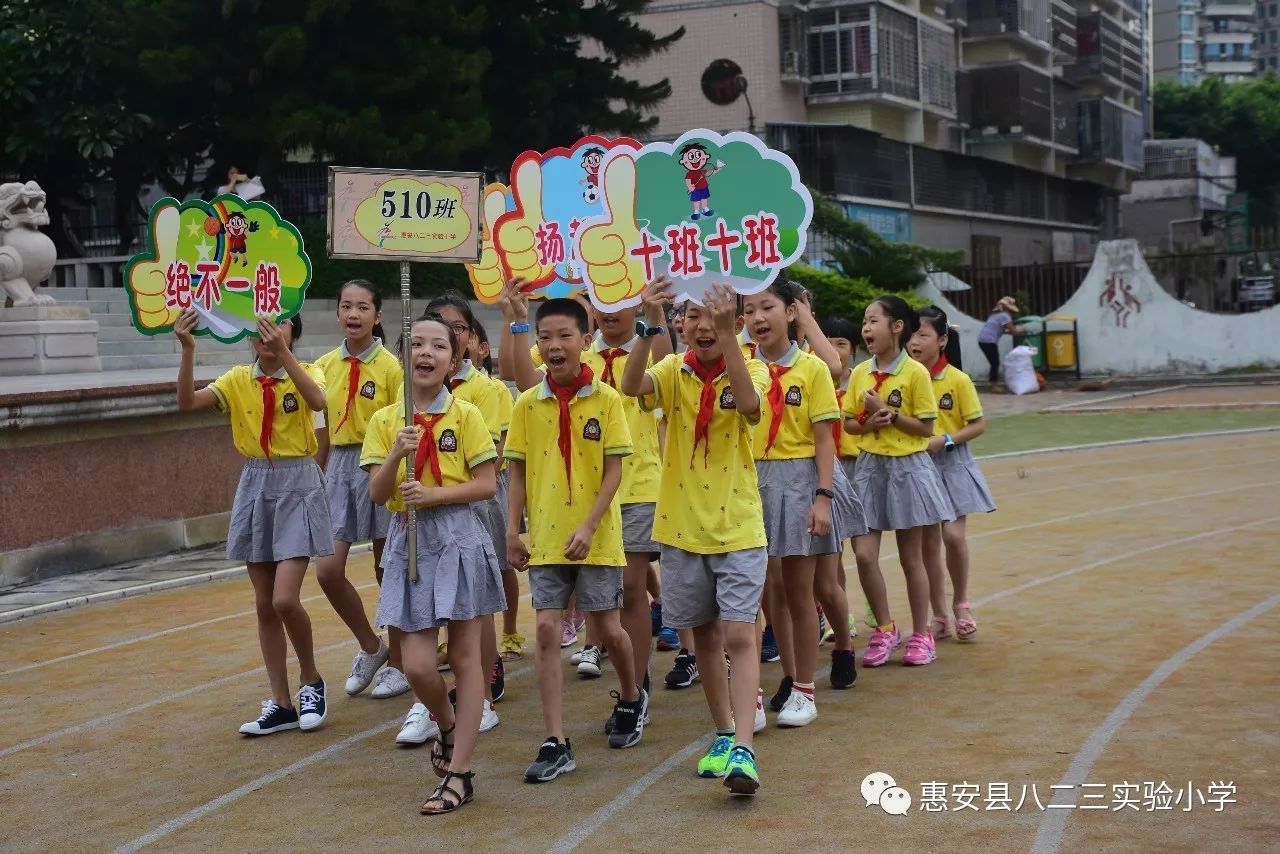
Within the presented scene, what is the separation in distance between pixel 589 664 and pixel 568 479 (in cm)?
173

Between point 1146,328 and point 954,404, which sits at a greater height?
point 954,404

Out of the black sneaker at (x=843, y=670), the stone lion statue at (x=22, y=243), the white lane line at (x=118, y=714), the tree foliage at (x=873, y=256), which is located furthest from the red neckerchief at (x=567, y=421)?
the tree foliage at (x=873, y=256)

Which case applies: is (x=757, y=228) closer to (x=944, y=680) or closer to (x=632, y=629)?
(x=632, y=629)

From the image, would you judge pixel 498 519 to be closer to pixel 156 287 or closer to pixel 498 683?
pixel 498 683

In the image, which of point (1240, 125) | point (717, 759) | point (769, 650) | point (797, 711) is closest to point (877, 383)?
point (769, 650)

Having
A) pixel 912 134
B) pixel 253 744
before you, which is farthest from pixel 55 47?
pixel 912 134

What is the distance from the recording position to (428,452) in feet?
18.4

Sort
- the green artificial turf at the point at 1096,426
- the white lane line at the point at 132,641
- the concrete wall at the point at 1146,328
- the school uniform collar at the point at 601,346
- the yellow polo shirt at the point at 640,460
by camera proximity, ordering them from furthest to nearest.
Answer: the concrete wall at the point at 1146,328 → the green artificial turf at the point at 1096,426 → the white lane line at the point at 132,641 → the school uniform collar at the point at 601,346 → the yellow polo shirt at the point at 640,460

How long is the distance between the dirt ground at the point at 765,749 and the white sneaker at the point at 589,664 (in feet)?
0.27

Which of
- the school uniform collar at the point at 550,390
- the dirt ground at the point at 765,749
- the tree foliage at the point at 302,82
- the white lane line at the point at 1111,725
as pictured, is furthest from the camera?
the tree foliage at the point at 302,82

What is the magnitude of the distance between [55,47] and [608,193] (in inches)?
765

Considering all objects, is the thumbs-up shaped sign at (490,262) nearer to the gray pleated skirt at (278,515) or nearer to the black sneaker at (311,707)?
the gray pleated skirt at (278,515)

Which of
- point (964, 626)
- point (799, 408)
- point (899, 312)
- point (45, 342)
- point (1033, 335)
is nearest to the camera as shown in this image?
point (799, 408)

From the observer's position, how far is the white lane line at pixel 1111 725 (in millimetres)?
4754
